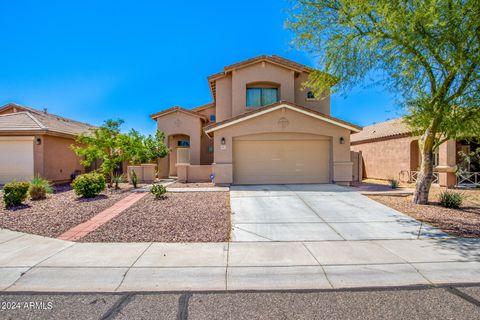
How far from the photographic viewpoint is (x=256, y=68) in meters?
17.5

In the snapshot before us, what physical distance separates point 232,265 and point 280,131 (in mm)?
10074

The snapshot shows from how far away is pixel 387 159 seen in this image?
19531 mm

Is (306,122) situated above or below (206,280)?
above

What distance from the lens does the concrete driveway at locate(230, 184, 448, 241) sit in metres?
6.55

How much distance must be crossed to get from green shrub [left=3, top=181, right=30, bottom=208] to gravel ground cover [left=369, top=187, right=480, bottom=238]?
13752 millimetres

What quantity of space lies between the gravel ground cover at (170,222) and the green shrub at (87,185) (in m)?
2.49

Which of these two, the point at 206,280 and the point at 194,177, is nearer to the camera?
the point at 206,280

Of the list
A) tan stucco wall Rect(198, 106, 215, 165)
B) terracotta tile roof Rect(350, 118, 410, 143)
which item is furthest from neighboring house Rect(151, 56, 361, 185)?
terracotta tile roof Rect(350, 118, 410, 143)

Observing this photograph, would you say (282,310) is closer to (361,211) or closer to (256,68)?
(361,211)

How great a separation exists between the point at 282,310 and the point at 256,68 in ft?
53.4

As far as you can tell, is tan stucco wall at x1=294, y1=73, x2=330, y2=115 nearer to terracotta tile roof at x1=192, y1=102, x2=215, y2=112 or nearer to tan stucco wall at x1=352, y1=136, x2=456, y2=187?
tan stucco wall at x1=352, y1=136, x2=456, y2=187

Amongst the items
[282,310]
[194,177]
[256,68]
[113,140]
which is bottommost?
[282,310]

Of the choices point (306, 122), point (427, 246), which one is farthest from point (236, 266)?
point (306, 122)

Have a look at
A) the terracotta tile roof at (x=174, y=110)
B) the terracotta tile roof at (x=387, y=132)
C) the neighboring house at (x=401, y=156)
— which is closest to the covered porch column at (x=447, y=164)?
the neighboring house at (x=401, y=156)
